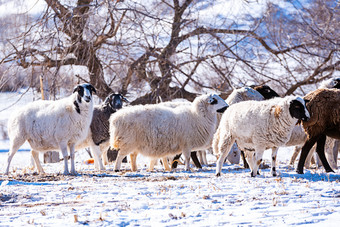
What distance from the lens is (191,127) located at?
A: 10297 millimetres

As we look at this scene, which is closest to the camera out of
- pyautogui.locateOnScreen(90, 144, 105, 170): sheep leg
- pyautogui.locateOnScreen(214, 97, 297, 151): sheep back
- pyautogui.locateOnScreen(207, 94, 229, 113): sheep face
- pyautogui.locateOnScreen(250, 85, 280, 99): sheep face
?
pyautogui.locateOnScreen(214, 97, 297, 151): sheep back

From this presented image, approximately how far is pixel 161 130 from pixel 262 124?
2.64 m

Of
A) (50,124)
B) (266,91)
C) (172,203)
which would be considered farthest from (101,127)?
(172,203)

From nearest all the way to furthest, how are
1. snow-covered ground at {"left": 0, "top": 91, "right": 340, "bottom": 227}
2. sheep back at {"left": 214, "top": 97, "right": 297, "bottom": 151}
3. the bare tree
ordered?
snow-covered ground at {"left": 0, "top": 91, "right": 340, "bottom": 227} < sheep back at {"left": 214, "top": 97, "right": 297, "bottom": 151} < the bare tree

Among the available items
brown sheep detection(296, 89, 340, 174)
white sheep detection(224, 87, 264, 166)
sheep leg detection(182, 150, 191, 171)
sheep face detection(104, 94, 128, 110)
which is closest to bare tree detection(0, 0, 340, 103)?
sheep face detection(104, 94, 128, 110)

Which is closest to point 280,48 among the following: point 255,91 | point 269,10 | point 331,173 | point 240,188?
point 269,10

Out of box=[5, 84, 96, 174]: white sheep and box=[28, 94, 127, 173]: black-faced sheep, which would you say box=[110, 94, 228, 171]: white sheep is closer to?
box=[5, 84, 96, 174]: white sheep

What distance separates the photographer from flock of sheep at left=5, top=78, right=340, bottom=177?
26.7 feet

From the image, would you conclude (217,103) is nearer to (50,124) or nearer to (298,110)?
(298,110)

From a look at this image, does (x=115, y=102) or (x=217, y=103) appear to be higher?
(x=115, y=102)

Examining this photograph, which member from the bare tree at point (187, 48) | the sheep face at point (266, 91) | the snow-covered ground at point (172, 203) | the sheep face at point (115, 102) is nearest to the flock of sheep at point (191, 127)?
the sheep face at point (115, 102)

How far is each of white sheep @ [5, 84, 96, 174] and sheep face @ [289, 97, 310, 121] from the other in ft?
13.2

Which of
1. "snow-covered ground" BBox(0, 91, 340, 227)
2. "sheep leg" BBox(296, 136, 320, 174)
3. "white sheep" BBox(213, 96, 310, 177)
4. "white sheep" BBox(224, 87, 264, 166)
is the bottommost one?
"snow-covered ground" BBox(0, 91, 340, 227)

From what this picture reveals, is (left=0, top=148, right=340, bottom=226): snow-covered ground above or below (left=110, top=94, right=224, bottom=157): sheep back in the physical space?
below
